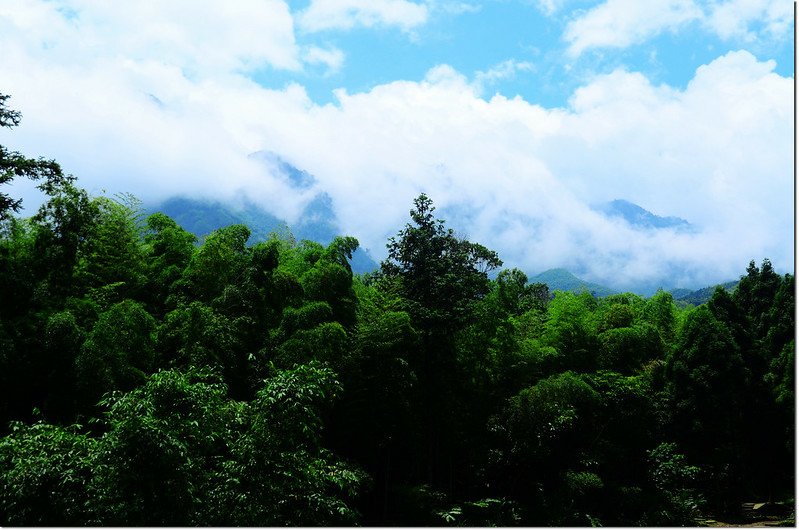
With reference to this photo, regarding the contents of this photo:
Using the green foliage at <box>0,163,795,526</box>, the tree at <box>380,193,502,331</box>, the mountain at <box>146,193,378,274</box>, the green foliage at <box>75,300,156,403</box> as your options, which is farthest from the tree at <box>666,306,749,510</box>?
the mountain at <box>146,193,378,274</box>

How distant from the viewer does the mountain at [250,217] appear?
98.2m

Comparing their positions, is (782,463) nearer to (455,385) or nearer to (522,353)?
(522,353)

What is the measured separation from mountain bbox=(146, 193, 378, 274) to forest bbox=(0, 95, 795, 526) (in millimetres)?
80018

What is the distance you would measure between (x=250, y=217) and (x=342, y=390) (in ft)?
319

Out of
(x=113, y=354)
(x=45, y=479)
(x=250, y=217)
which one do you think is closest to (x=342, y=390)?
(x=45, y=479)

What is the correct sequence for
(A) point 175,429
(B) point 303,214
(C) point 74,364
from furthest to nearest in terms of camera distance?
1. (B) point 303,214
2. (C) point 74,364
3. (A) point 175,429

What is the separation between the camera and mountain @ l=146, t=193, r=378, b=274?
9819 cm

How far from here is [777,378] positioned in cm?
1271

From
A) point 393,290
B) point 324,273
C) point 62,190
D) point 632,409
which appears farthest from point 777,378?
point 62,190

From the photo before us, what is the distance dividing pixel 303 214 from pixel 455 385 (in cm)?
9581

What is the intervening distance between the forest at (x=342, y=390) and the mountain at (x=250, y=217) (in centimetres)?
8002

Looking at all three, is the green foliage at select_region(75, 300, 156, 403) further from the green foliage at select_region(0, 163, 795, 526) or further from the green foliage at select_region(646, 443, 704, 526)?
the green foliage at select_region(646, 443, 704, 526)

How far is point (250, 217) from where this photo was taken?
99312mm

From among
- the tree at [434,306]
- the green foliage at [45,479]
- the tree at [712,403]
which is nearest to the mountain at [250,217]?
the tree at [712,403]
